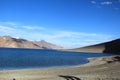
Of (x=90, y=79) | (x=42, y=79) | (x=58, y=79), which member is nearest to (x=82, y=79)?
(x=90, y=79)

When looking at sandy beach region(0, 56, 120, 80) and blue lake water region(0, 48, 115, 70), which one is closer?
sandy beach region(0, 56, 120, 80)

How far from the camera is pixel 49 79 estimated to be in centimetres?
2286

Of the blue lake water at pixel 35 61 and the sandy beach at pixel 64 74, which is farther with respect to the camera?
the blue lake water at pixel 35 61

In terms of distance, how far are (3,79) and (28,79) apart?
2.43 m

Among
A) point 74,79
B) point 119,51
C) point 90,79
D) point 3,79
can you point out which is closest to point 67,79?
point 74,79

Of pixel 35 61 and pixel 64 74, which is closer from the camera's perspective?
pixel 64 74

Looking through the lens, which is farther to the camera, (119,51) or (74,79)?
(119,51)

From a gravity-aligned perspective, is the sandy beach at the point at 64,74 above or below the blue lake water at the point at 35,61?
below

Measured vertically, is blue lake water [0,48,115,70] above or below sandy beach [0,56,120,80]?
above

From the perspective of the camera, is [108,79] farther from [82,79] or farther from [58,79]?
[58,79]

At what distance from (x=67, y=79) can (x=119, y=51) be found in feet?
601

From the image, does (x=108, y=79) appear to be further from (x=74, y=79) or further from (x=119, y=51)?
(x=119, y=51)

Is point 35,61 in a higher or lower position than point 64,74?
higher

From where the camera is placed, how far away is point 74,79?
74.5 feet
